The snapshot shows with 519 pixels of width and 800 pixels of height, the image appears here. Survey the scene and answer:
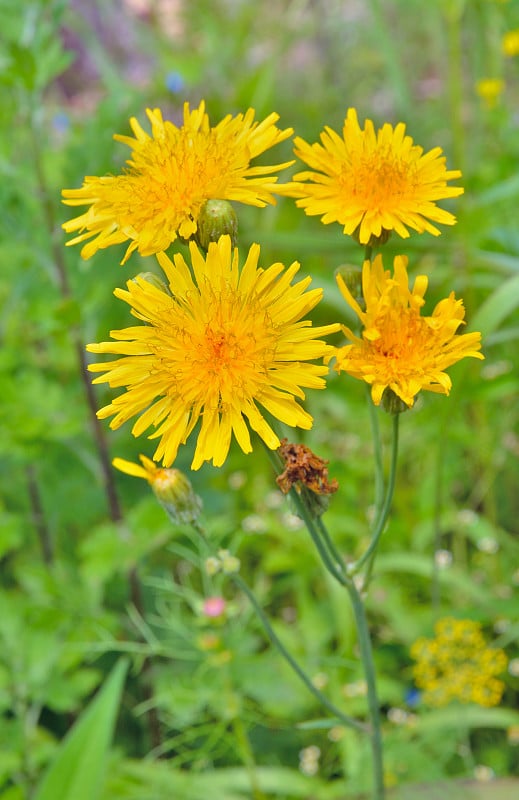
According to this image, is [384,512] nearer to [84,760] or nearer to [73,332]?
[84,760]

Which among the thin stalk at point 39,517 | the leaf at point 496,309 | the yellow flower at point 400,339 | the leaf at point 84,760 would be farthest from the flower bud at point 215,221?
the thin stalk at point 39,517

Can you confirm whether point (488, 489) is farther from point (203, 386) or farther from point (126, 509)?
point (203, 386)

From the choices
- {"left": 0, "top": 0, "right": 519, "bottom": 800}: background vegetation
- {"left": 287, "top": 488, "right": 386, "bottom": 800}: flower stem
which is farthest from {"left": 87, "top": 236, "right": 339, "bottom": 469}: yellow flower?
{"left": 0, "top": 0, "right": 519, "bottom": 800}: background vegetation

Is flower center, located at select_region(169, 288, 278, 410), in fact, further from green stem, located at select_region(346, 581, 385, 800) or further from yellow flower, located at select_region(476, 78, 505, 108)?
yellow flower, located at select_region(476, 78, 505, 108)

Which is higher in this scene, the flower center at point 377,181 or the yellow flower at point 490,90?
the yellow flower at point 490,90

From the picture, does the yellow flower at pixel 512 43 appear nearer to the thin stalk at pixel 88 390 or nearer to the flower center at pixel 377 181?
the thin stalk at pixel 88 390

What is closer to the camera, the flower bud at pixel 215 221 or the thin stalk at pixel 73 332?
the flower bud at pixel 215 221

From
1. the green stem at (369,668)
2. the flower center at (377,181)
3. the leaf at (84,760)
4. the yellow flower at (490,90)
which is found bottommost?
the leaf at (84,760)

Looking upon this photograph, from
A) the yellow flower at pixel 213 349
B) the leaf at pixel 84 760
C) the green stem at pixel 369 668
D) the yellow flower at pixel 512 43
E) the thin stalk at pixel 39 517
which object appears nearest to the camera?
the yellow flower at pixel 213 349
